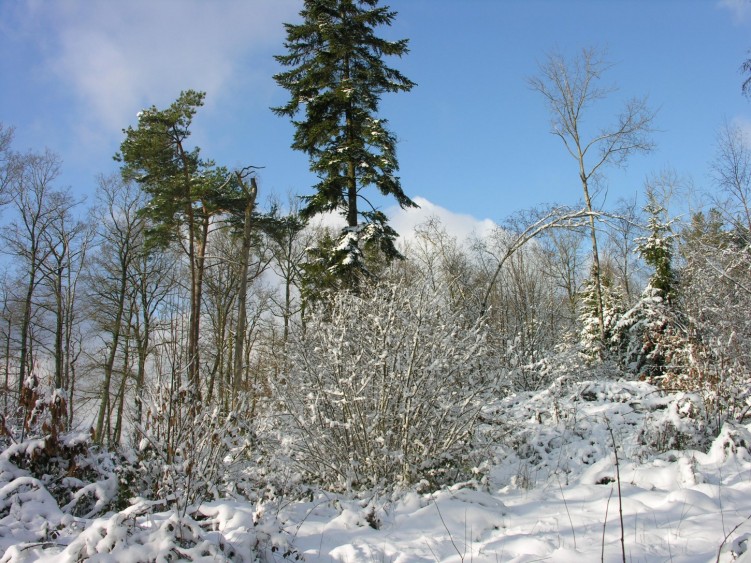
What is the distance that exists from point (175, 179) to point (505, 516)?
1465 cm

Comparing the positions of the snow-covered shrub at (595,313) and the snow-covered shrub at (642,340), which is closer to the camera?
the snow-covered shrub at (642,340)

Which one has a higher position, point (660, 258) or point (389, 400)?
point (660, 258)

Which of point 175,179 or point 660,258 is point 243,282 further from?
point 660,258

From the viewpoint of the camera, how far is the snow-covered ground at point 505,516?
2.74 meters

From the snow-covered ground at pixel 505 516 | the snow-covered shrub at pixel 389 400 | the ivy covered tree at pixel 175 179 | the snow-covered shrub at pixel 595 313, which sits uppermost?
the ivy covered tree at pixel 175 179

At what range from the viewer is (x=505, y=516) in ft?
13.9

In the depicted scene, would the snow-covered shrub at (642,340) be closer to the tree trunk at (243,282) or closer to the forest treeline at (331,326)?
the forest treeline at (331,326)

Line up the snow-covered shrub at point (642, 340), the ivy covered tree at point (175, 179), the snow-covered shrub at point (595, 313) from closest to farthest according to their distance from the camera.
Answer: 1. the snow-covered shrub at point (642, 340)
2. the ivy covered tree at point (175, 179)
3. the snow-covered shrub at point (595, 313)

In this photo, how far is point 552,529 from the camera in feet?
12.4

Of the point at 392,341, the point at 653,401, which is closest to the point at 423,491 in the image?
the point at 392,341

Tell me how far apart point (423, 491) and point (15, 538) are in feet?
11.9

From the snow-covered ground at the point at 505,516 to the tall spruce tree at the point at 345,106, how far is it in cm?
784

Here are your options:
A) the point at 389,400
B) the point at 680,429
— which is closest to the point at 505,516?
the point at 389,400

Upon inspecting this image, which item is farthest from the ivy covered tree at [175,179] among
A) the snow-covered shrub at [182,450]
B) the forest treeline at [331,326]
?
the snow-covered shrub at [182,450]
